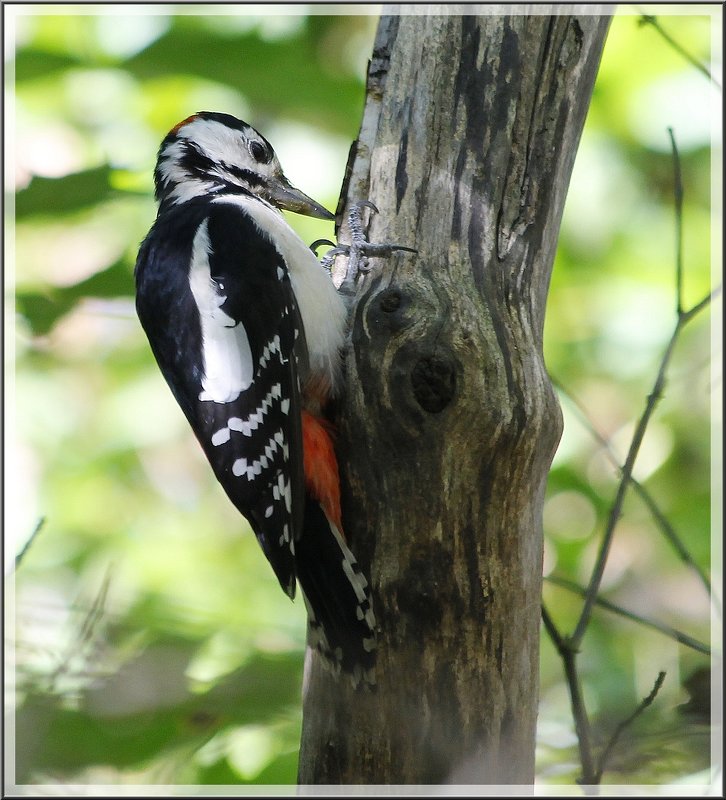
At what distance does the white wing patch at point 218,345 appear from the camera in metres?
1.90

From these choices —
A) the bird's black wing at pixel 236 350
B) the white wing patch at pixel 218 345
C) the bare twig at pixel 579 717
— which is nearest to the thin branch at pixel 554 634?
the bare twig at pixel 579 717

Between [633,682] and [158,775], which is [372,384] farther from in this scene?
[633,682]

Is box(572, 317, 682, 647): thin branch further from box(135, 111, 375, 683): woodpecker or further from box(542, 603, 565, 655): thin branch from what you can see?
box(135, 111, 375, 683): woodpecker

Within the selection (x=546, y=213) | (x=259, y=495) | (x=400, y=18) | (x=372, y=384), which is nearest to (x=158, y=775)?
(x=259, y=495)

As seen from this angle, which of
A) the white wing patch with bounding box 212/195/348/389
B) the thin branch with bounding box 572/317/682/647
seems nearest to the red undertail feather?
the white wing patch with bounding box 212/195/348/389

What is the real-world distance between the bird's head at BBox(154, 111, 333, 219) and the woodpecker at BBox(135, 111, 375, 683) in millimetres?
143

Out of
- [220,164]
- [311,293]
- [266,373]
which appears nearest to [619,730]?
[266,373]

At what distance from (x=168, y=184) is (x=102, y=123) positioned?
93cm

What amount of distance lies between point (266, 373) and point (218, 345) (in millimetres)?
125

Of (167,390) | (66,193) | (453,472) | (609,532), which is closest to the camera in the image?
(453,472)

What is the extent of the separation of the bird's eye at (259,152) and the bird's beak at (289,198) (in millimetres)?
66

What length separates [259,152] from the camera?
2.50 metres

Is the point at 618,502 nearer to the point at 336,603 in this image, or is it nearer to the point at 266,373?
the point at 336,603

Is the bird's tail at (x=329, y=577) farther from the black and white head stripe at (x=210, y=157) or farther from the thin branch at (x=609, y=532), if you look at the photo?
the black and white head stripe at (x=210, y=157)
